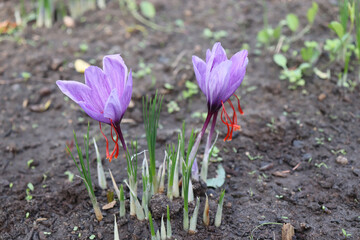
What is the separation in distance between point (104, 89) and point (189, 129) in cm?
114

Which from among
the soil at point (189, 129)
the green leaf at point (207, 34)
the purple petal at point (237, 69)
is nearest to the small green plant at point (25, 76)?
the soil at point (189, 129)

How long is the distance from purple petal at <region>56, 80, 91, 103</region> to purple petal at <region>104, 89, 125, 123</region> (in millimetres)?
120

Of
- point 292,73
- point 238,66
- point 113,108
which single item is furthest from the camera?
point 292,73

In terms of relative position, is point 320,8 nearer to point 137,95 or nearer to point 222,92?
point 137,95

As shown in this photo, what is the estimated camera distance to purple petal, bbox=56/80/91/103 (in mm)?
1556

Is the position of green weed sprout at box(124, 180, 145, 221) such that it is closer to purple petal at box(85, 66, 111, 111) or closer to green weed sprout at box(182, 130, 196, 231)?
green weed sprout at box(182, 130, 196, 231)

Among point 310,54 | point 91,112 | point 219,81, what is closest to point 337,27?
point 310,54

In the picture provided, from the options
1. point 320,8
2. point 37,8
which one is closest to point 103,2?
point 37,8

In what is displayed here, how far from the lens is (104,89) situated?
1630mm

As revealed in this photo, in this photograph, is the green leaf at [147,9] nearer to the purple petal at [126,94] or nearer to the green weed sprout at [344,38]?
the green weed sprout at [344,38]

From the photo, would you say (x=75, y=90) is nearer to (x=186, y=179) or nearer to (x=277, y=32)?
(x=186, y=179)

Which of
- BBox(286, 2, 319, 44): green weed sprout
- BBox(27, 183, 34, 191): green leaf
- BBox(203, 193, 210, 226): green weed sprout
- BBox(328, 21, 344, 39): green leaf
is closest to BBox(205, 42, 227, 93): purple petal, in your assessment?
BBox(203, 193, 210, 226): green weed sprout

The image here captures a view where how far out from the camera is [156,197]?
1896 mm

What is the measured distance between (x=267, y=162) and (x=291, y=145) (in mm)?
242
